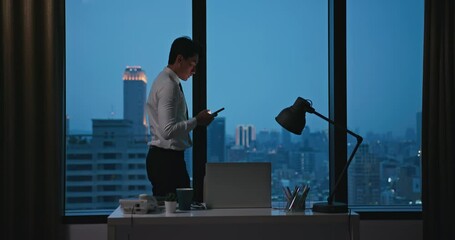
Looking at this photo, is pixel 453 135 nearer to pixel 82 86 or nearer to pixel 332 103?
pixel 332 103

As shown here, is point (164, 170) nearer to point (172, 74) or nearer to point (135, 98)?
point (172, 74)

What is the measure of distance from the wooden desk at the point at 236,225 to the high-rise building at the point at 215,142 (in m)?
1.00

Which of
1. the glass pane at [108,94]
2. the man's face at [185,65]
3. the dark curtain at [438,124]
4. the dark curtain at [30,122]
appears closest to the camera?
the man's face at [185,65]

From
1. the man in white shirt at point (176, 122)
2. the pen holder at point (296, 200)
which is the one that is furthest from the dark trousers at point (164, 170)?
the pen holder at point (296, 200)

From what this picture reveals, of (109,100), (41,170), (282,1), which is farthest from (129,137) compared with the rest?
(282,1)

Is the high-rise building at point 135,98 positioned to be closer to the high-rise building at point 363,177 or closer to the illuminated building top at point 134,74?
the illuminated building top at point 134,74

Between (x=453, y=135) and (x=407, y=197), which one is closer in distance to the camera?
(x=453, y=135)

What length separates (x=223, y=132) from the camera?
4102 mm

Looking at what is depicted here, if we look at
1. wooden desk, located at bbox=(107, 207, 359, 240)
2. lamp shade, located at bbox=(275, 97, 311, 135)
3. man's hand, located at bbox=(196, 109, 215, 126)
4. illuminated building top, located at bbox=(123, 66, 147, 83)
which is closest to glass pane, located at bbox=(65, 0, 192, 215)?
illuminated building top, located at bbox=(123, 66, 147, 83)

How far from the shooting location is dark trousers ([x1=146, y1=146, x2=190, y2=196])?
3.55 m

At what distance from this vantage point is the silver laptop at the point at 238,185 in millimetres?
3141

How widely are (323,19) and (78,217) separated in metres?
1.99

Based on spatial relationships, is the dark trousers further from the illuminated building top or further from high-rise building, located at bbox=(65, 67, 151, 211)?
the illuminated building top

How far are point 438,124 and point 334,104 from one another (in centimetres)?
64
